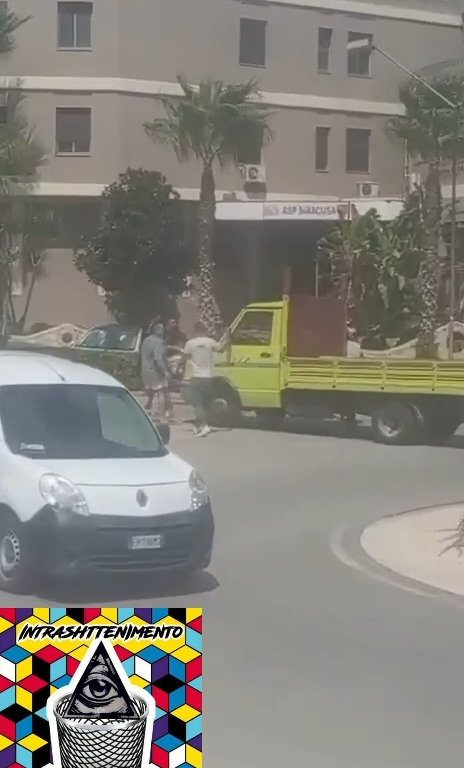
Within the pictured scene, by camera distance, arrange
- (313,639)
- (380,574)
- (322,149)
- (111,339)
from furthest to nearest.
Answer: (322,149) < (111,339) < (380,574) < (313,639)

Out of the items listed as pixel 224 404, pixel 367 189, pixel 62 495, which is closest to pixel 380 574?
pixel 62 495

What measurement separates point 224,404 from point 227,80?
2703 cm

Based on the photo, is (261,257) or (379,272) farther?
(261,257)

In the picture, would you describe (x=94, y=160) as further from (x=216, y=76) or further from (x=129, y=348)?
(x=129, y=348)

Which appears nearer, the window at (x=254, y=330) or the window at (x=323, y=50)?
the window at (x=254, y=330)

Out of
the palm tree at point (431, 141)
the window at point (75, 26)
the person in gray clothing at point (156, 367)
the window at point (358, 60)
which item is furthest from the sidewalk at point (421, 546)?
the window at point (358, 60)

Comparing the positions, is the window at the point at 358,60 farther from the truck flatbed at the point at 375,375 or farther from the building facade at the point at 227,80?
the truck flatbed at the point at 375,375

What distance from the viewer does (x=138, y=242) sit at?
43281 millimetres

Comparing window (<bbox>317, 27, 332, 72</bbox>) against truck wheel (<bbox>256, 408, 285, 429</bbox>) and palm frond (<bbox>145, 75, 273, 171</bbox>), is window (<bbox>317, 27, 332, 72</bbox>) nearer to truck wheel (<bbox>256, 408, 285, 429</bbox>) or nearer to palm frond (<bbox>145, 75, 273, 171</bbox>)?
palm frond (<bbox>145, 75, 273, 171</bbox>)

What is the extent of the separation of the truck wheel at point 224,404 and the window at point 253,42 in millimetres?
27902

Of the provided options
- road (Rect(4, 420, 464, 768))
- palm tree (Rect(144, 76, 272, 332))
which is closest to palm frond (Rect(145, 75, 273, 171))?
palm tree (Rect(144, 76, 272, 332))

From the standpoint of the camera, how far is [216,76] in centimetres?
4772

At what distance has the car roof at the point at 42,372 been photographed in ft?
35.4

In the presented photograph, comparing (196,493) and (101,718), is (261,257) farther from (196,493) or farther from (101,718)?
(101,718)
